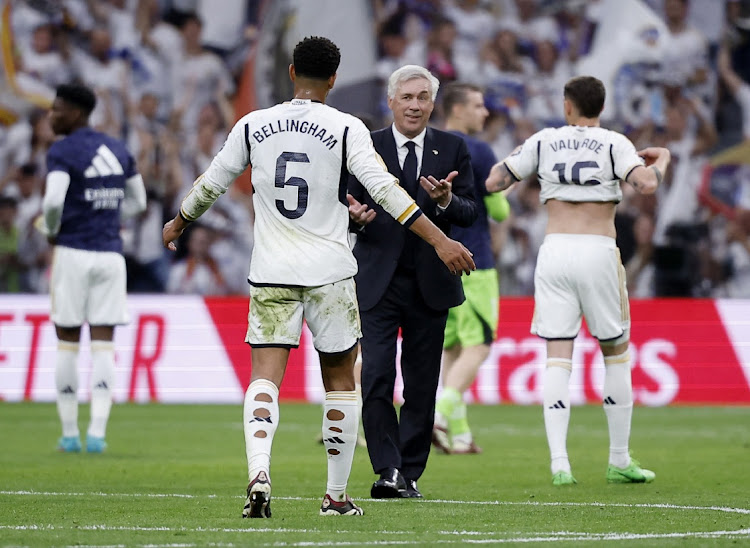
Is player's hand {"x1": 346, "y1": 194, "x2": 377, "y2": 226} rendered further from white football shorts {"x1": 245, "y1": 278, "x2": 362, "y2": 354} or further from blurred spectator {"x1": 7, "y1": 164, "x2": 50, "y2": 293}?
blurred spectator {"x1": 7, "y1": 164, "x2": 50, "y2": 293}

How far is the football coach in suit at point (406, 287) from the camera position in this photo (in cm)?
747

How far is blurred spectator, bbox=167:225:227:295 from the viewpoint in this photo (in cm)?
1961

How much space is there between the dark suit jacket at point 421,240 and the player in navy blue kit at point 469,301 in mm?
2699

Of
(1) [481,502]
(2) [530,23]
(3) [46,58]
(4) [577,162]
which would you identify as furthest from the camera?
(2) [530,23]

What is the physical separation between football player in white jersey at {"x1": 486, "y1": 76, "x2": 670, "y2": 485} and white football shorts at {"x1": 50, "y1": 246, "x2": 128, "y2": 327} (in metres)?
3.61

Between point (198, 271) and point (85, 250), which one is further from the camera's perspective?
point (198, 271)

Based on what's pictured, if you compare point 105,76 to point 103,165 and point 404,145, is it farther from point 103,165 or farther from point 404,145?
point 404,145

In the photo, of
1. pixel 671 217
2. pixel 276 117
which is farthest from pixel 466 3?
pixel 276 117

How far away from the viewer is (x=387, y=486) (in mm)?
7301

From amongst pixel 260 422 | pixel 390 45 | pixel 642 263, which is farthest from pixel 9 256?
pixel 260 422

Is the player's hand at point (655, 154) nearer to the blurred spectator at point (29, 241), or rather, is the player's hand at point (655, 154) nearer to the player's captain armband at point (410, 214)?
the player's captain armband at point (410, 214)

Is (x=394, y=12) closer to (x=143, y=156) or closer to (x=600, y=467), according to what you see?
(x=143, y=156)

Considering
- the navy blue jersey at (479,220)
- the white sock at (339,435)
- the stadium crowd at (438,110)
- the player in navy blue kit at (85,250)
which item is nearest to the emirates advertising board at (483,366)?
the stadium crowd at (438,110)

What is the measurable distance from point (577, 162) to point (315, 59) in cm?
252
